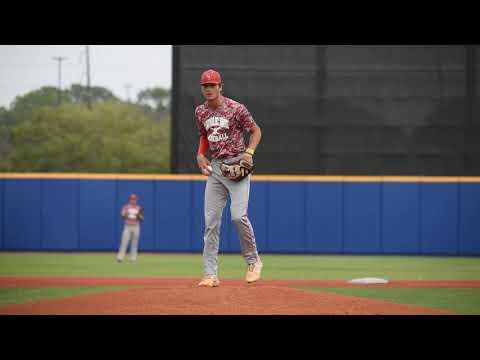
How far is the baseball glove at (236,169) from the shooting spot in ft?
26.5

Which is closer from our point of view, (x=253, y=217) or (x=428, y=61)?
(x=428, y=61)

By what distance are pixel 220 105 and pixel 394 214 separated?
42.6 ft

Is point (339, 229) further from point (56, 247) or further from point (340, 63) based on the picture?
point (56, 247)

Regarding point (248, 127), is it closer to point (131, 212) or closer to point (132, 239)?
point (131, 212)

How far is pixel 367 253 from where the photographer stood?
808 inches

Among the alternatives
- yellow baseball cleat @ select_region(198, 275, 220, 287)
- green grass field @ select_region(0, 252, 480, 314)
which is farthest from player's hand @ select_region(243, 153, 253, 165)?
green grass field @ select_region(0, 252, 480, 314)

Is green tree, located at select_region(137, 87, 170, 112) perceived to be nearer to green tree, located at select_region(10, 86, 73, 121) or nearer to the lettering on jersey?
green tree, located at select_region(10, 86, 73, 121)

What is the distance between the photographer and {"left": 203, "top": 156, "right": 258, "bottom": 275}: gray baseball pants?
26.8 feet

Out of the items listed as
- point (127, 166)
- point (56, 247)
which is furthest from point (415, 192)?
point (127, 166)

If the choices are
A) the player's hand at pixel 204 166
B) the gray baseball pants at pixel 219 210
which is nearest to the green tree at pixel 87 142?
the player's hand at pixel 204 166

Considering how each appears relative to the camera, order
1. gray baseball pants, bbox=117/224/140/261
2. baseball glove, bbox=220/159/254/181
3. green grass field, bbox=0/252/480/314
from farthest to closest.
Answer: gray baseball pants, bbox=117/224/140/261 → green grass field, bbox=0/252/480/314 → baseball glove, bbox=220/159/254/181

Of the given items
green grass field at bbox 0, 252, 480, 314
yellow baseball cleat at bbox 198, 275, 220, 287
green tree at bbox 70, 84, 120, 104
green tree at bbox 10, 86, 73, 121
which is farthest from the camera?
green tree at bbox 70, 84, 120, 104

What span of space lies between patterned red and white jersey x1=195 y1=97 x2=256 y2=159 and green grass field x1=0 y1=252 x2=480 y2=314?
7.74ft

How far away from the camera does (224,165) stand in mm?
8102
